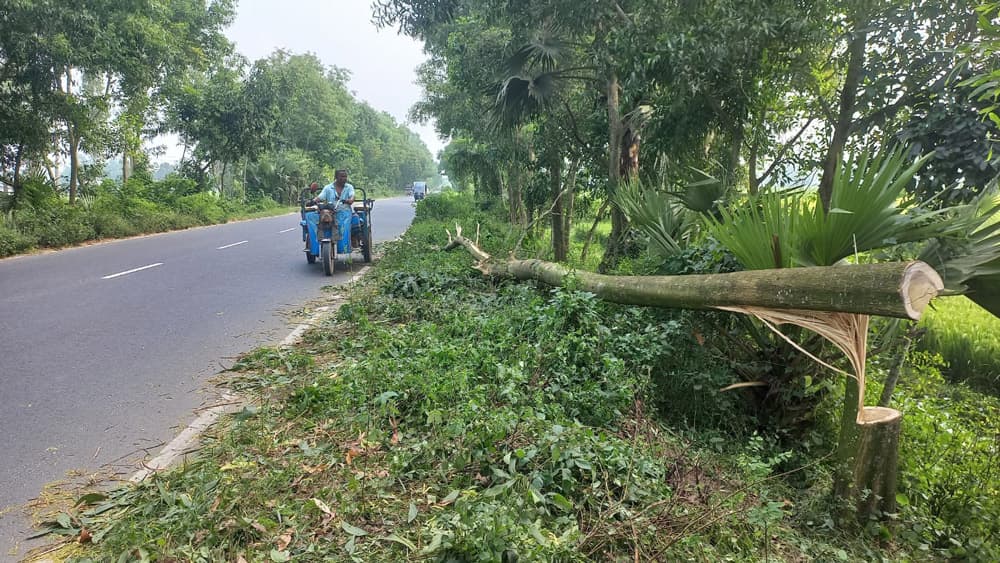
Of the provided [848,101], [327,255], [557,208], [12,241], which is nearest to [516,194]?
[557,208]

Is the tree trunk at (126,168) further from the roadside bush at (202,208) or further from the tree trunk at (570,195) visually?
the tree trunk at (570,195)

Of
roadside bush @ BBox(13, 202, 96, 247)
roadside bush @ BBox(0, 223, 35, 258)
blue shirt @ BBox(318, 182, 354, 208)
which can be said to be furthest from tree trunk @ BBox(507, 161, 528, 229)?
roadside bush @ BBox(0, 223, 35, 258)

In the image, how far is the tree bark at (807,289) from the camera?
234cm

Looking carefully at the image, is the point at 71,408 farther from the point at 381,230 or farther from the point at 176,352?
the point at 381,230

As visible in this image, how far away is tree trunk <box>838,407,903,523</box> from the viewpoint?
3053 millimetres

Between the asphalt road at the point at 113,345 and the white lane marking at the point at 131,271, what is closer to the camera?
the asphalt road at the point at 113,345

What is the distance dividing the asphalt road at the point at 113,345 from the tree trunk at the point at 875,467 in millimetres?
4205

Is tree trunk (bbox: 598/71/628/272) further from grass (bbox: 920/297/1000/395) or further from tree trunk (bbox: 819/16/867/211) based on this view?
grass (bbox: 920/297/1000/395)

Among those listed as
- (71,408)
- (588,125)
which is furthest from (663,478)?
(588,125)

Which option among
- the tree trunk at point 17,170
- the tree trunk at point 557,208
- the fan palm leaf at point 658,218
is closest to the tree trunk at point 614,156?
the fan palm leaf at point 658,218

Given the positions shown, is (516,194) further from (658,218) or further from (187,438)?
(187,438)

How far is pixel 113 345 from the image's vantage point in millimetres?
5145

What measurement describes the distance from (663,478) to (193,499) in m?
2.32

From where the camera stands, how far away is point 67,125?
14422 mm
